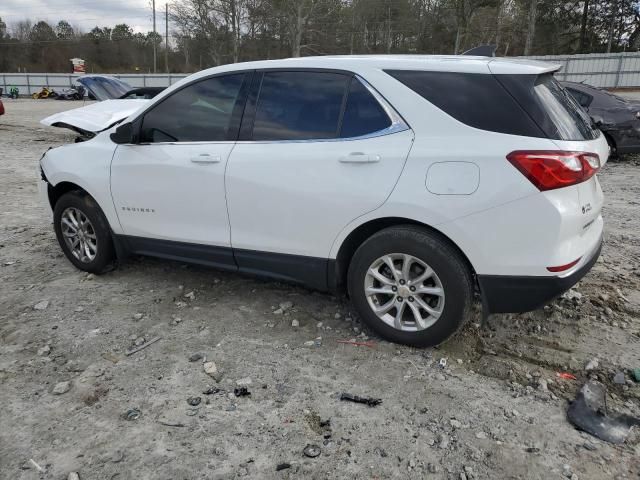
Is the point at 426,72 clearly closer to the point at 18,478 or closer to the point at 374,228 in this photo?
the point at 374,228

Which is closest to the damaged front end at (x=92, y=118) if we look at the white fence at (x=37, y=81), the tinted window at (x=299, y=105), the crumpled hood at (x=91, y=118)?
the crumpled hood at (x=91, y=118)

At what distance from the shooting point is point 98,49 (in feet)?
231

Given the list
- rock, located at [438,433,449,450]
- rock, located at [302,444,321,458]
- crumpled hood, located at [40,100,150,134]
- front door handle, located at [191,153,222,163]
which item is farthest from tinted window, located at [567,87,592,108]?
rock, located at [302,444,321,458]

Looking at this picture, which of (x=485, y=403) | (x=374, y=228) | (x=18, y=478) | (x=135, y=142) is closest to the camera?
(x=18, y=478)

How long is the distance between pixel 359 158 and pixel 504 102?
886 mm

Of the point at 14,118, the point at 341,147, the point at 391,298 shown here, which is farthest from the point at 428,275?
the point at 14,118

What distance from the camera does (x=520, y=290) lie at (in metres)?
2.99

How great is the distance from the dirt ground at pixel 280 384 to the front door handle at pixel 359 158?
47.5 inches

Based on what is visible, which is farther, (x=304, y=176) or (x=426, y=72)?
(x=304, y=176)

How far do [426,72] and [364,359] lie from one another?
71.6 inches

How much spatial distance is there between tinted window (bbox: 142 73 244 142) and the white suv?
0.01m

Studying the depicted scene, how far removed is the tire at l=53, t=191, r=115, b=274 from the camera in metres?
4.50

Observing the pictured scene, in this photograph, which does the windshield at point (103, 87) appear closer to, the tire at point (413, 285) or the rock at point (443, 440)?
the tire at point (413, 285)

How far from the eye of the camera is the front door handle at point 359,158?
126 inches
